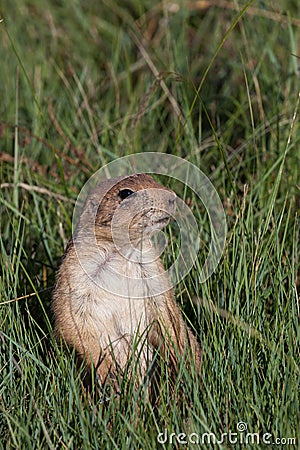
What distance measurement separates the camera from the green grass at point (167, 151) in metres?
2.94

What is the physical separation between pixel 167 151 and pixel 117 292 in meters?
1.96

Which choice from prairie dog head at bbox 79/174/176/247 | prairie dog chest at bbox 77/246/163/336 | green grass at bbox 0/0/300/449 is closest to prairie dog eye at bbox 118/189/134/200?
prairie dog head at bbox 79/174/176/247

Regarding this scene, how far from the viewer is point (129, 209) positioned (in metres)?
3.26

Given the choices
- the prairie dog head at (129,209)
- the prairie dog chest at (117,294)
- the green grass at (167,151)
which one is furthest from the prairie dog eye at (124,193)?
the green grass at (167,151)

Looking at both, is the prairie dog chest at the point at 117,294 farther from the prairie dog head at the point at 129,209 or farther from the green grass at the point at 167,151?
the green grass at the point at 167,151

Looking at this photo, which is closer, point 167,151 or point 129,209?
point 129,209

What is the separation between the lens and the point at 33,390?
3.03 metres

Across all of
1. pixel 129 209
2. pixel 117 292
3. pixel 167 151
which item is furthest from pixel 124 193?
pixel 167 151

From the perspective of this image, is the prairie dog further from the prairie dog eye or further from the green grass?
the green grass

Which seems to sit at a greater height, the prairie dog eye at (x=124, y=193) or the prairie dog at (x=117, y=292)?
the prairie dog eye at (x=124, y=193)

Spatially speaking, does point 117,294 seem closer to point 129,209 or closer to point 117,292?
point 117,292

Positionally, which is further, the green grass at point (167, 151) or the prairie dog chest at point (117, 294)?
the prairie dog chest at point (117, 294)

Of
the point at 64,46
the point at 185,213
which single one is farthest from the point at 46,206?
the point at 64,46

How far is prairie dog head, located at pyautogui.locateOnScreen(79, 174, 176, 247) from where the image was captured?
3.22m
